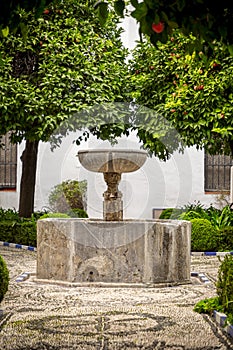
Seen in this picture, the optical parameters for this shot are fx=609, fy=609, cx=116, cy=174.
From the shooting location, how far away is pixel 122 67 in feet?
33.0

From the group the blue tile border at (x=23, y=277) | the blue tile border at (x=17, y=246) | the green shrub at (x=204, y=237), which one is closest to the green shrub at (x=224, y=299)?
the blue tile border at (x=23, y=277)

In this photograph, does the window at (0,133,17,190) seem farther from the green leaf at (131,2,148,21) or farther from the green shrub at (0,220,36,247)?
the green leaf at (131,2,148,21)

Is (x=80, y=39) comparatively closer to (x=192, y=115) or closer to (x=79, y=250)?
(x=192, y=115)

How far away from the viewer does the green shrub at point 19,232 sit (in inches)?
412

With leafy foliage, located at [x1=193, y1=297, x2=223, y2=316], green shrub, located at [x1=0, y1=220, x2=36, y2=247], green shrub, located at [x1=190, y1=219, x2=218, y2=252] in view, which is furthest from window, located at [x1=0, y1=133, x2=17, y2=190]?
leafy foliage, located at [x1=193, y1=297, x2=223, y2=316]

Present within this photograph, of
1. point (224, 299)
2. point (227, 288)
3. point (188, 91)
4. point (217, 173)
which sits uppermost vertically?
point (188, 91)

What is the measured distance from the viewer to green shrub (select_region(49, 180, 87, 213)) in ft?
43.6

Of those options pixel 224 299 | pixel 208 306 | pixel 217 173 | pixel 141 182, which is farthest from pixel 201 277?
pixel 217 173

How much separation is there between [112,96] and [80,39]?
983mm

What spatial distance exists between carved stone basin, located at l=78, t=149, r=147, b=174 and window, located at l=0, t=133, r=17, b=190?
7.97 metres

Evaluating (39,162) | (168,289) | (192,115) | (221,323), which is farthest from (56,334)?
(39,162)

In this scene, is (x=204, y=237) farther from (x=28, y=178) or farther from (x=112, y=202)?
(x=28, y=178)

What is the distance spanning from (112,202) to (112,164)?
50 cm

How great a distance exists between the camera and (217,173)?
14680 millimetres
